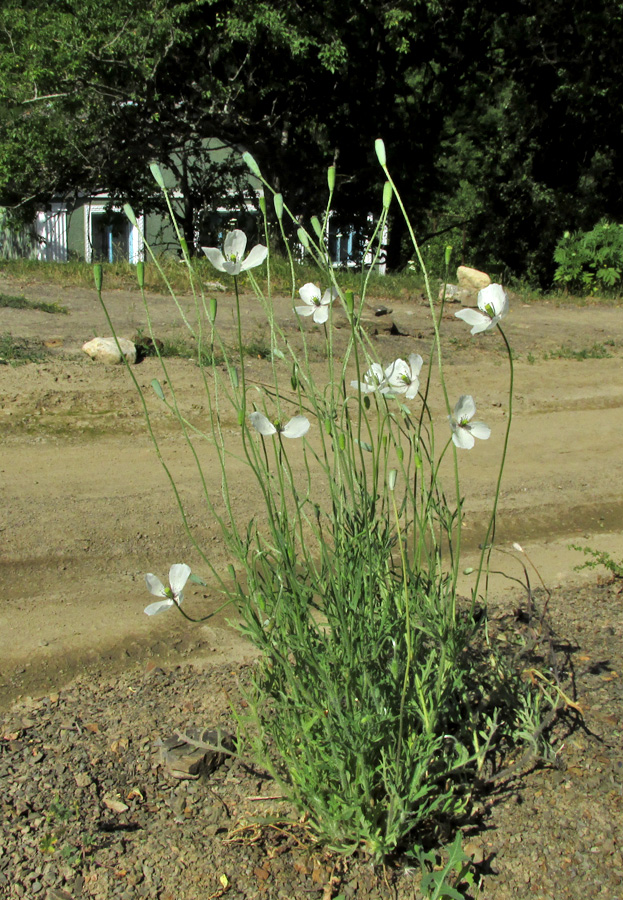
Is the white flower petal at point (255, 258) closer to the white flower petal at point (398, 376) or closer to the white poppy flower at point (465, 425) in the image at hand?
the white flower petal at point (398, 376)

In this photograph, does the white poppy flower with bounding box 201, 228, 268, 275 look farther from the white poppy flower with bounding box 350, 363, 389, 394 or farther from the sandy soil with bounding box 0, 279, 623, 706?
the sandy soil with bounding box 0, 279, 623, 706

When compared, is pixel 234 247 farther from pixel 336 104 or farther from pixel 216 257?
pixel 336 104

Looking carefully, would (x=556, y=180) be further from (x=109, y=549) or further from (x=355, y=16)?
(x=109, y=549)

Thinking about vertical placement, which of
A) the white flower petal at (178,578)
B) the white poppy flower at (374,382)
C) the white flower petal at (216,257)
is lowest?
the white flower petal at (178,578)

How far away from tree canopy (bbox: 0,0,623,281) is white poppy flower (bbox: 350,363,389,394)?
11.4m

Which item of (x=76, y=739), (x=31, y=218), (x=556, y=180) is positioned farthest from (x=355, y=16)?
(x=76, y=739)

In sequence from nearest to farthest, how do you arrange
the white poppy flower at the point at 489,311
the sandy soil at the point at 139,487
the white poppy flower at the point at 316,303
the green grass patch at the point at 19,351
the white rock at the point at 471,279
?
the white poppy flower at the point at 489,311 < the white poppy flower at the point at 316,303 < the sandy soil at the point at 139,487 < the green grass patch at the point at 19,351 < the white rock at the point at 471,279

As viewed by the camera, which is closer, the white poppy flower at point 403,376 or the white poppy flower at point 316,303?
the white poppy flower at point 403,376

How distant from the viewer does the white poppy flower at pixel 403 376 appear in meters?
1.90

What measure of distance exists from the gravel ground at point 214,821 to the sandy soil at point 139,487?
1.49 ft

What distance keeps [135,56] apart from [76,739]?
39.9 feet

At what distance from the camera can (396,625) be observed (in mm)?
2070

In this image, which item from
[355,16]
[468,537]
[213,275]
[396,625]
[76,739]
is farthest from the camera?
[355,16]

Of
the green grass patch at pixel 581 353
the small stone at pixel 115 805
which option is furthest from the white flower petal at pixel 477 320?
the green grass patch at pixel 581 353
